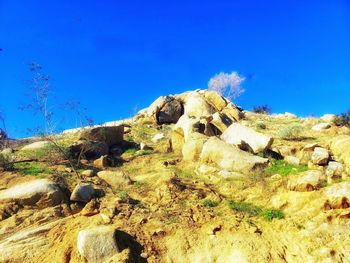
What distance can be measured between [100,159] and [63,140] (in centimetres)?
337

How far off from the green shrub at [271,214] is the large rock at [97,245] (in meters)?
3.71

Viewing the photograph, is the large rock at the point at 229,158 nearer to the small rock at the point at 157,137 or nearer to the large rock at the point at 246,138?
the large rock at the point at 246,138

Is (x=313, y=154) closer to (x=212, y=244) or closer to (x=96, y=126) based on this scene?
(x=212, y=244)

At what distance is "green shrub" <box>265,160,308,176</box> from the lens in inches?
506

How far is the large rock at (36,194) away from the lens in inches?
469

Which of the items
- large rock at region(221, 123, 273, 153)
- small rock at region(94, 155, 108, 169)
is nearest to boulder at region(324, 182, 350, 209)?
large rock at region(221, 123, 273, 153)

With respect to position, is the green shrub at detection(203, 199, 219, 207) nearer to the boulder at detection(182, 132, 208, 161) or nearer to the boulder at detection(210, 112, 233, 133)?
the boulder at detection(182, 132, 208, 161)

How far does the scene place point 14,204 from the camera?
11.9 m

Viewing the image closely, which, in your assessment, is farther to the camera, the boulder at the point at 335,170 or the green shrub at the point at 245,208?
the boulder at the point at 335,170

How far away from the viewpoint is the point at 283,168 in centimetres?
1340

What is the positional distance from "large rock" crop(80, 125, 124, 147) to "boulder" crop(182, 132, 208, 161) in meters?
3.65

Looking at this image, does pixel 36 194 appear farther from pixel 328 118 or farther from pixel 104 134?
pixel 328 118

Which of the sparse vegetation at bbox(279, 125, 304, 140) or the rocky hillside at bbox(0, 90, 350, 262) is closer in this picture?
the rocky hillside at bbox(0, 90, 350, 262)

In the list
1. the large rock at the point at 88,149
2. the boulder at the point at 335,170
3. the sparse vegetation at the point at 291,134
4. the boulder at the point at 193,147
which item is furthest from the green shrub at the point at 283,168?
the large rock at the point at 88,149
